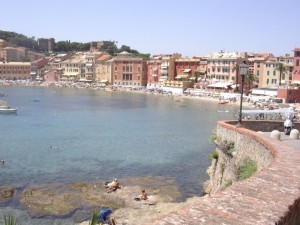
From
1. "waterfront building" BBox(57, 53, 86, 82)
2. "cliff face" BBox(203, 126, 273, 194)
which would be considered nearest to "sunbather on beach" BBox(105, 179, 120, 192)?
"cliff face" BBox(203, 126, 273, 194)

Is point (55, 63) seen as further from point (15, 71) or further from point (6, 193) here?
point (6, 193)

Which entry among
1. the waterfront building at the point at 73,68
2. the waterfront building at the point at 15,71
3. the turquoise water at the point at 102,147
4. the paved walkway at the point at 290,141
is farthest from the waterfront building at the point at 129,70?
the paved walkway at the point at 290,141

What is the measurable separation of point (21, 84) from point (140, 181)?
140276 millimetres

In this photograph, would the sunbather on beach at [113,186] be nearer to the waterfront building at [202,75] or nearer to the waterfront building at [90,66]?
the waterfront building at [202,75]

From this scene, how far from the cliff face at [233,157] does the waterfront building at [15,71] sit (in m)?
159

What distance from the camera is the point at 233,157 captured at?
15727 millimetres

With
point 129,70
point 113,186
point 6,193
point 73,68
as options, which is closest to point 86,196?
point 113,186

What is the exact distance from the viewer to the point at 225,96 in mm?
92625

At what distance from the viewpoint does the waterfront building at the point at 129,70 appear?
125625mm

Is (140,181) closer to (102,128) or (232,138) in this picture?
(232,138)

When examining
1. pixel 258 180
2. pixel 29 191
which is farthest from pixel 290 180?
pixel 29 191

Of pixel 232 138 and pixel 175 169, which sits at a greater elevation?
pixel 232 138

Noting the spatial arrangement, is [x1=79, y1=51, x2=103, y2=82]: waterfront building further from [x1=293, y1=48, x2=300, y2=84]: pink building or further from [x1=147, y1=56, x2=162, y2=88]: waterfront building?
[x1=293, y1=48, x2=300, y2=84]: pink building

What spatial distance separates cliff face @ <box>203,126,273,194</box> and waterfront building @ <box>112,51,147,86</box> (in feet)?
353
